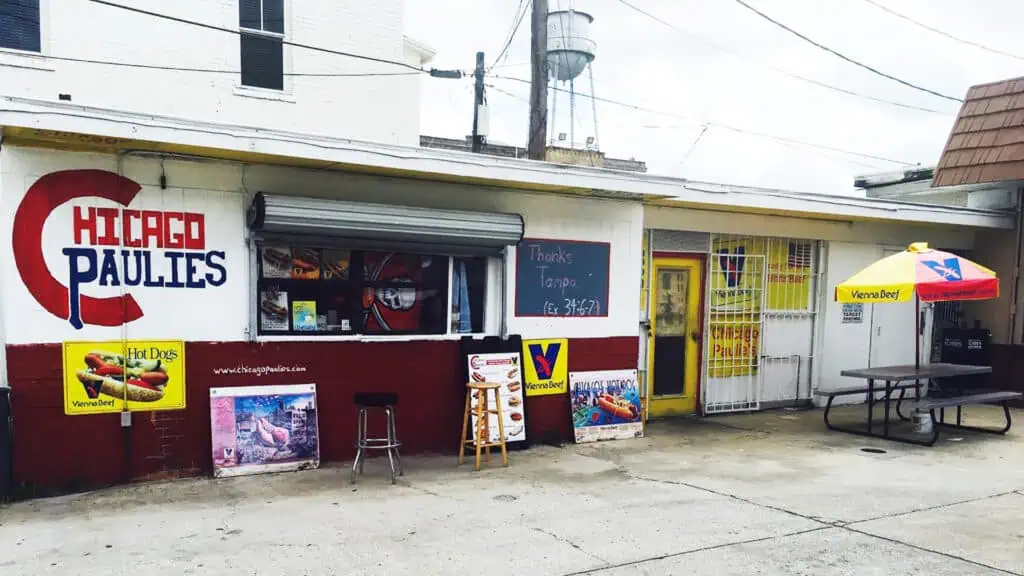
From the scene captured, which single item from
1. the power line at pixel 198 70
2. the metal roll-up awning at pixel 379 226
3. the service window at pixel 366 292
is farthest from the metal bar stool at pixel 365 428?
the power line at pixel 198 70

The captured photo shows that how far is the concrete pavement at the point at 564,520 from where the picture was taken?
4.79 m

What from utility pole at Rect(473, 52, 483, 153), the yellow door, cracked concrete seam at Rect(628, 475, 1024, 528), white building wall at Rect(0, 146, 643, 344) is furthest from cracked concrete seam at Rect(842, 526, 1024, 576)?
utility pole at Rect(473, 52, 483, 153)

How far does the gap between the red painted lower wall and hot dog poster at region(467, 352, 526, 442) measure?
24 cm

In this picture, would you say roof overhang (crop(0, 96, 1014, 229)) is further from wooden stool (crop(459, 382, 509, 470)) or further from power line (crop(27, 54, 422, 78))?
power line (crop(27, 54, 422, 78))

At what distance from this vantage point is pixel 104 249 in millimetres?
6371

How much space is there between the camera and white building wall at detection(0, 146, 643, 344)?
20.0 ft

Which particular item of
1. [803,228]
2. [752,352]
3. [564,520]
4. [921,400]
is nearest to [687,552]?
[564,520]

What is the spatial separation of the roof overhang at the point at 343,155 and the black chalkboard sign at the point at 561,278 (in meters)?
0.66

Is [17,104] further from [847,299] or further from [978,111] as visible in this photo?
[978,111]

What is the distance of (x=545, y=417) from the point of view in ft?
28.2

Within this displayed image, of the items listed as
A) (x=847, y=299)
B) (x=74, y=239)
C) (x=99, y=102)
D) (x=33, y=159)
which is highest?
(x=99, y=102)

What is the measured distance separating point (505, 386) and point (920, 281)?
4.80 meters

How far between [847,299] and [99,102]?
10799mm

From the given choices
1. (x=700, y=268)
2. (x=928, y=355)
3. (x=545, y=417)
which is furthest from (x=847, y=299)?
(x=928, y=355)
